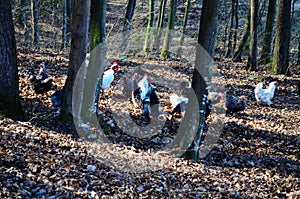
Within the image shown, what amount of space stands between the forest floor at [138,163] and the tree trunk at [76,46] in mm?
413

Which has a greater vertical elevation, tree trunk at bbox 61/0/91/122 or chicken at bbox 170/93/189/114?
tree trunk at bbox 61/0/91/122

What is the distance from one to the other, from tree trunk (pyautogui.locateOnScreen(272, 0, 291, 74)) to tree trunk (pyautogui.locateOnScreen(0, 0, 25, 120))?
10.6 metres

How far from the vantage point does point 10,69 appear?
609cm

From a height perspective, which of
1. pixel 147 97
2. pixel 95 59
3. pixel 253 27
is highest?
pixel 253 27

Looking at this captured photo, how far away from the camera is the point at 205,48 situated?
5.54 m

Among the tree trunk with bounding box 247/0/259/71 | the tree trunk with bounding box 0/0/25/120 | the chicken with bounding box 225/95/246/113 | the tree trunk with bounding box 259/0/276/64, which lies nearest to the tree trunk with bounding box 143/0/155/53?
the tree trunk with bounding box 259/0/276/64

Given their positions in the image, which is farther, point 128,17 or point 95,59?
point 128,17

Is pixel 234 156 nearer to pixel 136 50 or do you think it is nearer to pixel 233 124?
pixel 233 124

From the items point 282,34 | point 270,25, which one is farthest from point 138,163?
point 270,25

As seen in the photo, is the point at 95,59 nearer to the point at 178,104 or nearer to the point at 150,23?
the point at 178,104

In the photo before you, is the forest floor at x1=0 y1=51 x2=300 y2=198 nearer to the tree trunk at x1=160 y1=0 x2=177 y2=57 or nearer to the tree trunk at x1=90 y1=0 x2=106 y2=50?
the tree trunk at x1=90 y1=0 x2=106 y2=50

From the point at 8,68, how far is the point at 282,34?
10.8 m

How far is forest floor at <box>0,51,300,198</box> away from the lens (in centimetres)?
462

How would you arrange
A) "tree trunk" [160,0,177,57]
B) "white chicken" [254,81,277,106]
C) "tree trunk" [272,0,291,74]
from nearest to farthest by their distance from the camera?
"white chicken" [254,81,277,106] → "tree trunk" [272,0,291,74] → "tree trunk" [160,0,177,57]
